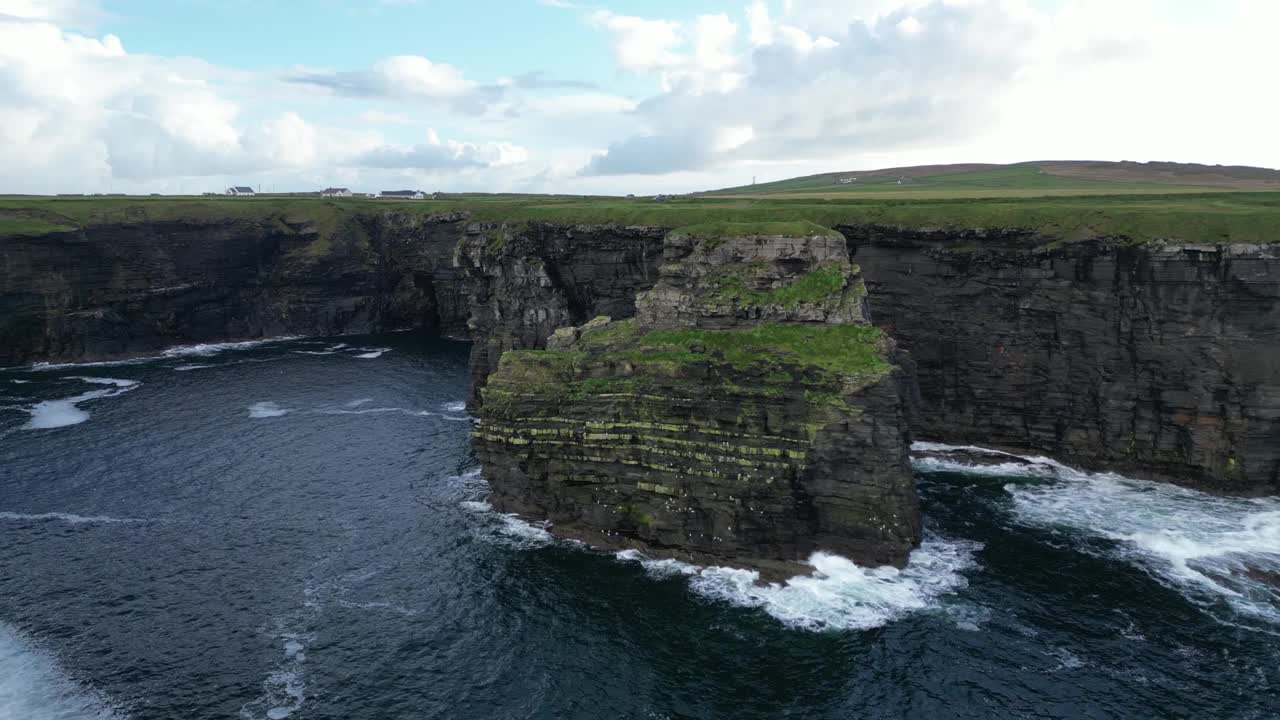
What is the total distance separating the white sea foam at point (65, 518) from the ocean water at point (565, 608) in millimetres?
235

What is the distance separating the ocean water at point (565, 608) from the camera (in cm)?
3878

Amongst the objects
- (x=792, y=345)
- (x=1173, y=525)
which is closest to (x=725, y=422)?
(x=792, y=345)

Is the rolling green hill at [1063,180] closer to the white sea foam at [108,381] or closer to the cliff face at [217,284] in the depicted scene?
the cliff face at [217,284]

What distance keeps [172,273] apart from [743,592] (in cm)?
11464

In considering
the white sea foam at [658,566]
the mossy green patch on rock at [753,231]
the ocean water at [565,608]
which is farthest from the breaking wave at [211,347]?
the white sea foam at [658,566]

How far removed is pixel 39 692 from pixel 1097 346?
7722 cm

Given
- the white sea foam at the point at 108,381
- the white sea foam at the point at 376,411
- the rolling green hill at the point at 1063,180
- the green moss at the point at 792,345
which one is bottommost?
the white sea foam at the point at 376,411

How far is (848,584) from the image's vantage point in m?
48.2

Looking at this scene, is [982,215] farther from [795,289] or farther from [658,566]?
[658,566]

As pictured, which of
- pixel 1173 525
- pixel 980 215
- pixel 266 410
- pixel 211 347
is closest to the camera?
pixel 1173 525

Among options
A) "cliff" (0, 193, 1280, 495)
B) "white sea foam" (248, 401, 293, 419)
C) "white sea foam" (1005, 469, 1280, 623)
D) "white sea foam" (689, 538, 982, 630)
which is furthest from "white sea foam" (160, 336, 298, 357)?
"white sea foam" (1005, 469, 1280, 623)

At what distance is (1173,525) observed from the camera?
5641cm

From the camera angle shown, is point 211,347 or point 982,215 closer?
point 982,215

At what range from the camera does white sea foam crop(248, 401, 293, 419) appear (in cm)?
8744
